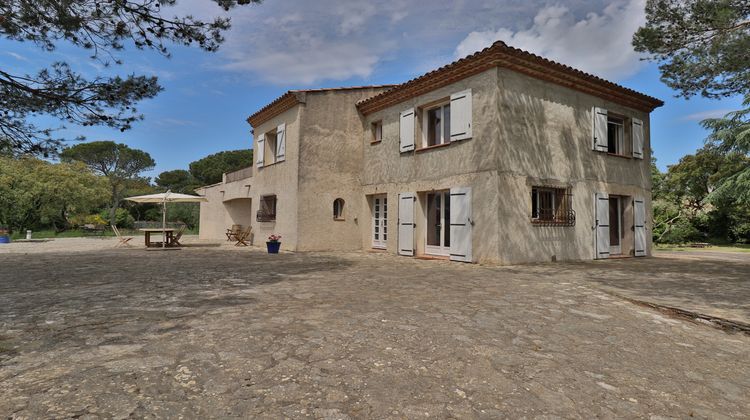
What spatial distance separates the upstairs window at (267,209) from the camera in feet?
44.1

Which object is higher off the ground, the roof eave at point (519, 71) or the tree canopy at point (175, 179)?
the tree canopy at point (175, 179)

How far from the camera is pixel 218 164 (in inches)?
1594

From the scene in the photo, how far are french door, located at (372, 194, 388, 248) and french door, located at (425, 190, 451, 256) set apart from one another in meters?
1.79

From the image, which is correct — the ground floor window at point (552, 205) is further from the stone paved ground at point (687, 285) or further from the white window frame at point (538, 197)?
the stone paved ground at point (687, 285)

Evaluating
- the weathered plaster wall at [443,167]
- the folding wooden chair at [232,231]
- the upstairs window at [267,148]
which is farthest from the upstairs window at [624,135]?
the folding wooden chair at [232,231]

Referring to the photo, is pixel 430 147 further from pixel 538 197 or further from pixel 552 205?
pixel 552 205

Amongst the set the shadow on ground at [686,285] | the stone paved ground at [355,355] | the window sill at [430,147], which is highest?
the window sill at [430,147]

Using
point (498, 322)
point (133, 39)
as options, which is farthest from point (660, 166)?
point (133, 39)

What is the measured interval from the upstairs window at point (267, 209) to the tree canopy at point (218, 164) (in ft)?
89.6

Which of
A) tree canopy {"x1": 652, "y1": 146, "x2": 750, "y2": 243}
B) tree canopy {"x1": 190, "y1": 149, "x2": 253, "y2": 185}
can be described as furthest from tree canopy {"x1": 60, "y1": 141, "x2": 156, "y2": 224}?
tree canopy {"x1": 652, "y1": 146, "x2": 750, "y2": 243}

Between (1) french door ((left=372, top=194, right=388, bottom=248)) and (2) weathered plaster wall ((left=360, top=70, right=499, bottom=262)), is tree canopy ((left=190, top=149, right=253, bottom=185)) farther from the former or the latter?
(2) weathered plaster wall ((left=360, top=70, right=499, bottom=262))

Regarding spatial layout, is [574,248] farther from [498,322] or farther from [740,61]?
[498,322]

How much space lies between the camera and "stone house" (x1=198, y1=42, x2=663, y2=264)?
8.70 meters

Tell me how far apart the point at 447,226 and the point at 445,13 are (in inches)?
198
